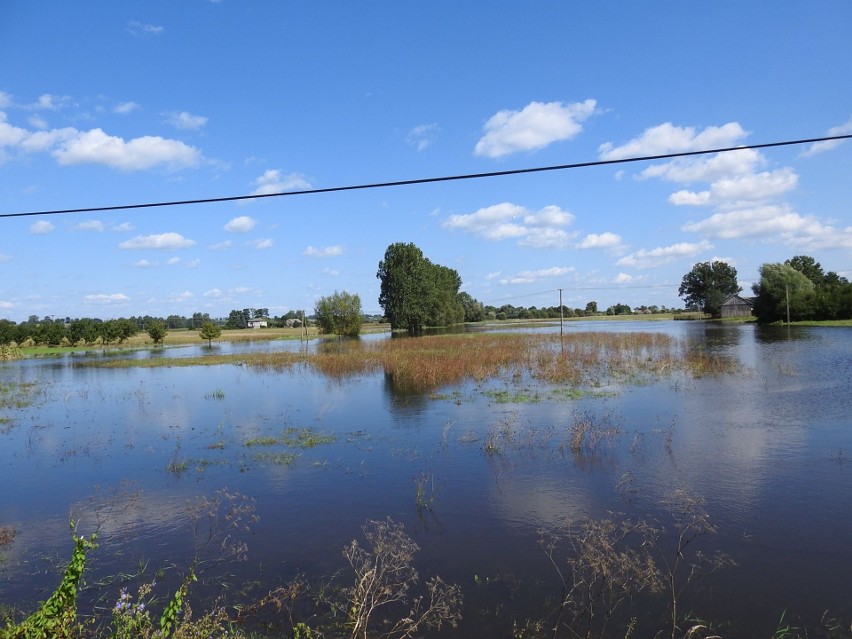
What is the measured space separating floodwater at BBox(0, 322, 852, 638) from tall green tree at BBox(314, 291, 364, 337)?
5983 centimetres

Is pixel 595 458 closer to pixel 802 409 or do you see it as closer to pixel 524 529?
pixel 524 529

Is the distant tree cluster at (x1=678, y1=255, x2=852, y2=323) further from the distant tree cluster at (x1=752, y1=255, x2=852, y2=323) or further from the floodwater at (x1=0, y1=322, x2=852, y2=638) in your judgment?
the floodwater at (x1=0, y1=322, x2=852, y2=638)

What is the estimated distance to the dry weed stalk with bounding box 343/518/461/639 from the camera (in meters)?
5.62

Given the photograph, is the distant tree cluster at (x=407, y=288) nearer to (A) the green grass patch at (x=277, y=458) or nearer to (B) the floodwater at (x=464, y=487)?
(B) the floodwater at (x=464, y=487)

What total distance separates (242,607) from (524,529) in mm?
4192

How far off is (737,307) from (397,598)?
110 m

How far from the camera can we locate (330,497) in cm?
1027

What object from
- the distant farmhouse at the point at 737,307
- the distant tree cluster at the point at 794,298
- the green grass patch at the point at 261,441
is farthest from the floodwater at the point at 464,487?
the distant farmhouse at the point at 737,307

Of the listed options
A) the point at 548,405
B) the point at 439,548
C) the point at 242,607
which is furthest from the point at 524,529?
the point at 548,405

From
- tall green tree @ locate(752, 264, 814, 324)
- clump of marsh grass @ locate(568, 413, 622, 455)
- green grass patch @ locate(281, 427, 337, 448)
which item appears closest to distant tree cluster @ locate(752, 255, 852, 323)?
tall green tree @ locate(752, 264, 814, 324)

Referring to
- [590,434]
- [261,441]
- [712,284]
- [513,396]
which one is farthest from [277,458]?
[712,284]

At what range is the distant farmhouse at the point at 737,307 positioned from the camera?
99000mm

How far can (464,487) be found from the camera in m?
10.5

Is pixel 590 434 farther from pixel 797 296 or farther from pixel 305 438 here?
pixel 797 296
